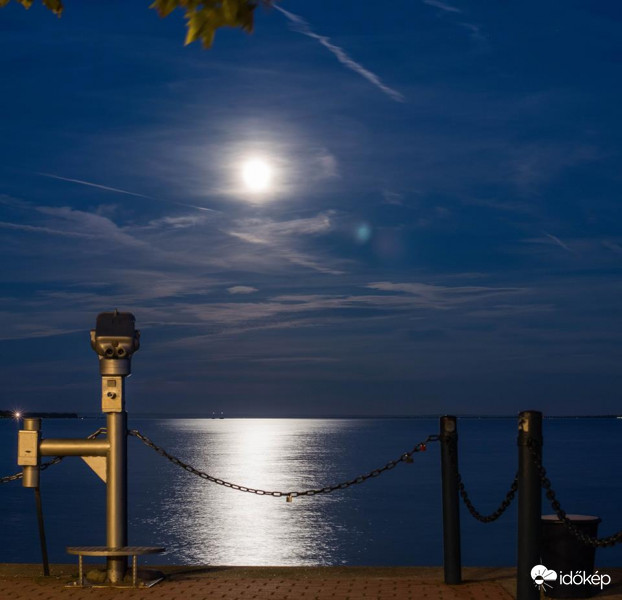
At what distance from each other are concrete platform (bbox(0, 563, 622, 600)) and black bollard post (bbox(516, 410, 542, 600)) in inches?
33.8

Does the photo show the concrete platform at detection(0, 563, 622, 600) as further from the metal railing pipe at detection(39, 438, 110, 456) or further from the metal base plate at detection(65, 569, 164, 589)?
the metal railing pipe at detection(39, 438, 110, 456)

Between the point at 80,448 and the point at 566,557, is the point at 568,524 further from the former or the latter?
the point at 80,448

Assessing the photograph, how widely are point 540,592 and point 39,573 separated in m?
4.68

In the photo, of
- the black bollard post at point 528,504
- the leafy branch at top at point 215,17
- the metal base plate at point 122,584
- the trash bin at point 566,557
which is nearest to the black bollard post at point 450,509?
the trash bin at point 566,557

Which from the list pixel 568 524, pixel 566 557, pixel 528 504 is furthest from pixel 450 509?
pixel 528 504

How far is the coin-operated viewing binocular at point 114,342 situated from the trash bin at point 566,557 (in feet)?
13.2

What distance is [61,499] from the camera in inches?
1924

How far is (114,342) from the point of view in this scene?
383 inches

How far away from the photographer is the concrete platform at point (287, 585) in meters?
8.80

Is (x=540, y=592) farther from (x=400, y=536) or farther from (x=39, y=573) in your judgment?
(x=400, y=536)

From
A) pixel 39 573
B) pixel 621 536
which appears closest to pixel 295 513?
pixel 39 573

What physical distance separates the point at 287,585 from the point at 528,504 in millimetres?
2533

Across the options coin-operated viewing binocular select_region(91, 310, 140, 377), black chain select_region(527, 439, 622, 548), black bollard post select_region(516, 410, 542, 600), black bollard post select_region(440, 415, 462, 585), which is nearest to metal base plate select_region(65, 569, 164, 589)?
coin-operated viewing binocular select_region(91, 310, 140, 377)

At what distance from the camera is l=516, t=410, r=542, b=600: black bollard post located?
779cm
